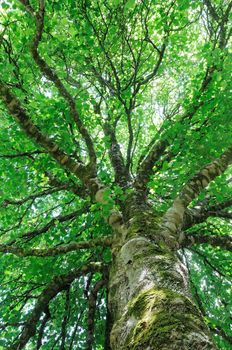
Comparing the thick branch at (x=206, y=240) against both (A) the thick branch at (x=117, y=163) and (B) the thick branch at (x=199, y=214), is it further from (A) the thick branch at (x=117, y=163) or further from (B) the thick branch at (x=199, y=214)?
(A) the thick branch at (x=117, y=163)

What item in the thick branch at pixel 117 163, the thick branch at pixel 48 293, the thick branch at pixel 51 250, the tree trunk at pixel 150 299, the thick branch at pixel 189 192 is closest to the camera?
the tree trunk at pixel 150 299

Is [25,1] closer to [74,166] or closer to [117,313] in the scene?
[74,166]

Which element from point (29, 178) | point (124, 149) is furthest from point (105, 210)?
point (124, 149)

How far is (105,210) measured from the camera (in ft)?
13.6

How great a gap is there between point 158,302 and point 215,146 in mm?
4225

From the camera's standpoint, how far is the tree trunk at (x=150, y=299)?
185 cm

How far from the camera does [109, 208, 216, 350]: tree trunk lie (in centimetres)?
185

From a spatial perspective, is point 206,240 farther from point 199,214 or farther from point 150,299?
point 150,299

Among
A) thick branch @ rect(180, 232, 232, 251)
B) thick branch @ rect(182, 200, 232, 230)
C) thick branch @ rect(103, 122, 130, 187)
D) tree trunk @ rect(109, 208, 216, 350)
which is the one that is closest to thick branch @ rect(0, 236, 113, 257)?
tree trunk @ rect(109, 208, 216, 350)

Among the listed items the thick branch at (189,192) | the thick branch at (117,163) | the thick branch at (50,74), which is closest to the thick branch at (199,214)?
the thick branch at (189,192)

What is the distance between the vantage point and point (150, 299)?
2359 millimetres

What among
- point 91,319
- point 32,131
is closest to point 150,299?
point 32,131

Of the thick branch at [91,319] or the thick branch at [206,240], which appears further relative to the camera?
the thick branch at [206,240]

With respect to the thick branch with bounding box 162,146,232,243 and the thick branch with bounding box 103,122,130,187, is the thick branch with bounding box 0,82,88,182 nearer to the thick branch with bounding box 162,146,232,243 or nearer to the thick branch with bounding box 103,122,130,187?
the thick branch with bounding box 103,122,130,187
